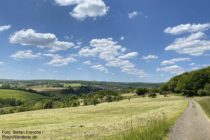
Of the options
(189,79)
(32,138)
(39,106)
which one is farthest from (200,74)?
(32,138)

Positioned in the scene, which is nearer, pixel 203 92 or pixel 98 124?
pixel 98 124

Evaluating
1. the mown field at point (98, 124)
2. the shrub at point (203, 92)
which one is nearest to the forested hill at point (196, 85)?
the shrub at point (203, 92)

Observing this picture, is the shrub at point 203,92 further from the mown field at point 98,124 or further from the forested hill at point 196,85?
the mown field at point 98,124

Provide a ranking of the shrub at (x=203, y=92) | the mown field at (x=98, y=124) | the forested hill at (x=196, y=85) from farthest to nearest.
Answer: the forested hill at (x=196, y=85)
the shrub at (x=203, y=92)
the mown field at (x=98, y=124)

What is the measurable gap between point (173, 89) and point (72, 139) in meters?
160

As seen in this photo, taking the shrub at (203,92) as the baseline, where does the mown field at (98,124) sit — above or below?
below

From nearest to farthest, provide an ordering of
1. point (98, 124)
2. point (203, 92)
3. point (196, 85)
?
point (98, 124)
point (203, 92)
point (196, 85)

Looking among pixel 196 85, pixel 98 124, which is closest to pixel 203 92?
pixel 196 85

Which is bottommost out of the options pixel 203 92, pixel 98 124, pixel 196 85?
pixel 98 124

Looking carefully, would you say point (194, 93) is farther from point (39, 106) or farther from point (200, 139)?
point (200, 139)

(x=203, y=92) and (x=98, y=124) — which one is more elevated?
(x=203, y=92)

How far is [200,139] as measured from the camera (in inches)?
882

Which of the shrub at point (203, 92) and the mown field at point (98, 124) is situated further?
the shrub at point (203, 92)

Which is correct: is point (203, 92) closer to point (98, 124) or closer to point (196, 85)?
point (196, 85)
